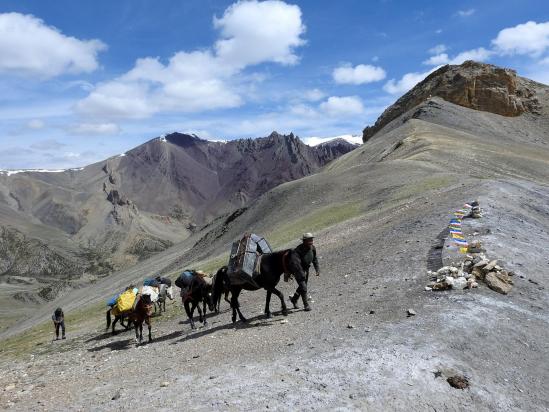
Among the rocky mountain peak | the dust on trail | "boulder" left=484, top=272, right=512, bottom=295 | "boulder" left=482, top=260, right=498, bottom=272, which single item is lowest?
the dust on trail

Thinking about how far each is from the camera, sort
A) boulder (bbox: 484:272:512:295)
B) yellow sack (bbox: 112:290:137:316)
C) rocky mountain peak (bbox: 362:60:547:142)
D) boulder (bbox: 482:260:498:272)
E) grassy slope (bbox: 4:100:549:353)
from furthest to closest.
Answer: rocky mountain peak (bbox: 362:60:547:142) → grassy slope (bbox: 4:100:549:353) → yellow sack (bbox: 112:290:137:316) → boulder (bbox: 482:260:498:272) → boulder (bbox: 484:272:512:295)

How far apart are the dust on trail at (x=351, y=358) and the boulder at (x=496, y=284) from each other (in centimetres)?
26

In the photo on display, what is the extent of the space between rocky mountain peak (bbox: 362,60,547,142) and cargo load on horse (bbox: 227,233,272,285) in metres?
130

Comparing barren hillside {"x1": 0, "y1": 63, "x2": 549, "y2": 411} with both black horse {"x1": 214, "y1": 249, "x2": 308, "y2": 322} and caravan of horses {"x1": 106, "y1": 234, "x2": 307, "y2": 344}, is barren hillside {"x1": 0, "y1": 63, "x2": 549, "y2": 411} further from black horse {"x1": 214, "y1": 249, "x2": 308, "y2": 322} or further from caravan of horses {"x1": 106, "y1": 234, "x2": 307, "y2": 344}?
caravan of horses {"x1": 106, "y1": 234, "x2": 307, "y2": 344}

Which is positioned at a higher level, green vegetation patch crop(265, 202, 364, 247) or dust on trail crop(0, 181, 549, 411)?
green vegetation patch crop(265, 202, 364, 247)

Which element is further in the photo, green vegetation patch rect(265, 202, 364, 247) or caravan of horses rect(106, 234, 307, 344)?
green vegetation patch rect(265, 202, 364, 247)

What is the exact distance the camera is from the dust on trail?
32.8ft

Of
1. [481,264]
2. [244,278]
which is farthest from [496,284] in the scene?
[244,278]

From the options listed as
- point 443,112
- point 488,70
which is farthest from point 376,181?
point 488,70

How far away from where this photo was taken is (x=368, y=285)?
1789 cm

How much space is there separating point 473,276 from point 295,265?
5517 mm

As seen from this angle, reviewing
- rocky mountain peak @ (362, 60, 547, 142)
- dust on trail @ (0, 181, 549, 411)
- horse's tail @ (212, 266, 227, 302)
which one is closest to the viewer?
dust on trail @ (0, 181, 549, 411)

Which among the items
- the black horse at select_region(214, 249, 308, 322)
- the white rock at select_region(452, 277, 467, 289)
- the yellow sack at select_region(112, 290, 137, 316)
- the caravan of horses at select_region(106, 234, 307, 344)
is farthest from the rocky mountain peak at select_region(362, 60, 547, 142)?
the white rock at select_region(452, 277, 467, 289)

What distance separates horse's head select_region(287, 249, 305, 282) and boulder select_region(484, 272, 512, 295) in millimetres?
5681
